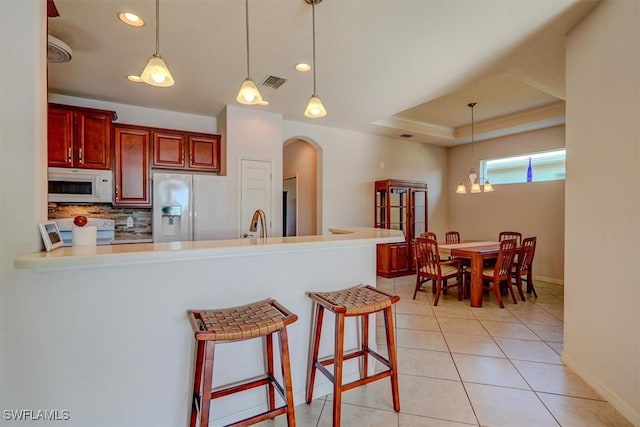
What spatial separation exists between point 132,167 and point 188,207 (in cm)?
83

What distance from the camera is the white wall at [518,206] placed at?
509 cm

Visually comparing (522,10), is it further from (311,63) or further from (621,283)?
(621,283)

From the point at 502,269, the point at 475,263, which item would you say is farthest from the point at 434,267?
the point at 502,269

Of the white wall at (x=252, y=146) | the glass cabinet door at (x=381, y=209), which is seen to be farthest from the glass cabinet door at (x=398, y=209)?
the white wall at (x=252, y=146)

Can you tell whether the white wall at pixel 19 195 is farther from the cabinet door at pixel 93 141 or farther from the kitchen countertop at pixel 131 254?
the cabinet door at pixel 93 141

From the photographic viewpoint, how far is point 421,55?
9.04 ft

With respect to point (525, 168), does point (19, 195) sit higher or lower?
lower

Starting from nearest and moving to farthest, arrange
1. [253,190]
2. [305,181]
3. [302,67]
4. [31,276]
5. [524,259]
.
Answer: [31,276] → [302,67] → [524,259] → [253,190] → [305,181]

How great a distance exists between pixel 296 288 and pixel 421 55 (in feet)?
7.65

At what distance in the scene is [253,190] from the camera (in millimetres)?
4293

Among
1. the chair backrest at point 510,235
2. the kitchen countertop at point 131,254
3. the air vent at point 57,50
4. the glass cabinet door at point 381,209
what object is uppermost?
the air vent at point 57,50

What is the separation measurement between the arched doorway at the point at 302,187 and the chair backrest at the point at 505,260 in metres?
2.68

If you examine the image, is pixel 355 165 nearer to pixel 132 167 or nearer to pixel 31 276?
pixel 132 167

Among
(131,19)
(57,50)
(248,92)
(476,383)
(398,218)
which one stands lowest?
(476,383)
